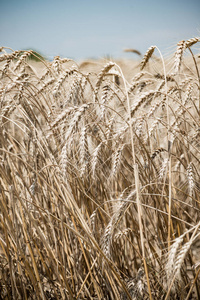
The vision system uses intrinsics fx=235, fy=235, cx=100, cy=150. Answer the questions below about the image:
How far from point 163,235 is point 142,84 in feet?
3.34

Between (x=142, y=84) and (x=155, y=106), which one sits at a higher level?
(x=142, y=84)

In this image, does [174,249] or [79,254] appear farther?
[79,254]

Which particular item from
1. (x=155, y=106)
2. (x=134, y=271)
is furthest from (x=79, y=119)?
(x=134, y=271)

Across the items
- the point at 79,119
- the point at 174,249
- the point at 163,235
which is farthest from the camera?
the point at 163,235

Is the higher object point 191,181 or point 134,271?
point 191,181

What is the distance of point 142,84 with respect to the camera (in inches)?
64.1

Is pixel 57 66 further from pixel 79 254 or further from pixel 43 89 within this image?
pixel 79 254

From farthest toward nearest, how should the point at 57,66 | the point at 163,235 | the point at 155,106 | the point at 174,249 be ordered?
the point at 57,66
the point at 163,235
the point at 155,106
the point at 174,249

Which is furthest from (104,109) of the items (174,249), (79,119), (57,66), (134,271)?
(134,271)

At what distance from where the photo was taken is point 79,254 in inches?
62.8

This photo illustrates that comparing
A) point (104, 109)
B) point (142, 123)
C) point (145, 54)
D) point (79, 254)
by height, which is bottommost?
point (79, 254)

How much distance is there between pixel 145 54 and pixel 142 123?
1.87ft

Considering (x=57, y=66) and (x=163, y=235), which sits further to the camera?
(x=57, y=66)

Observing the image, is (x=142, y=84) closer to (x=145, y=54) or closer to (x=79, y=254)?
Answer: (x=145, y=54)
